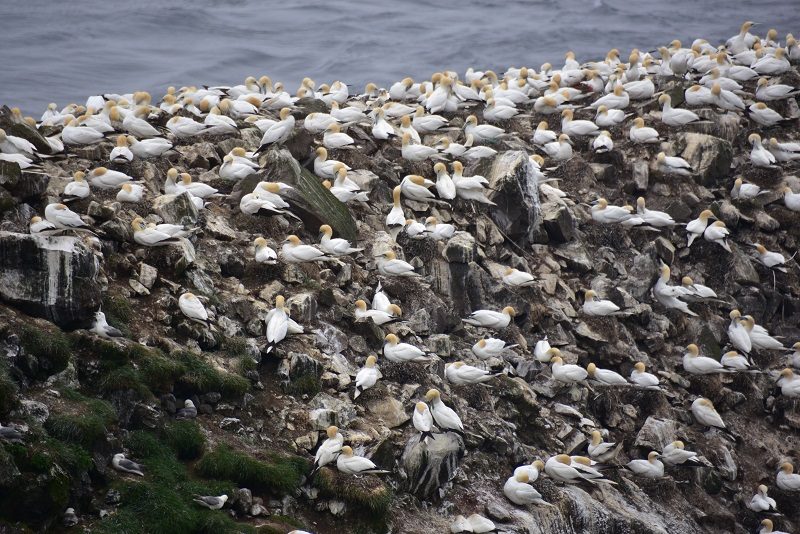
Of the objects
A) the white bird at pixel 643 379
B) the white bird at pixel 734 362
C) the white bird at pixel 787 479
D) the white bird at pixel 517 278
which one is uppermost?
the white bird at pixel 517 278

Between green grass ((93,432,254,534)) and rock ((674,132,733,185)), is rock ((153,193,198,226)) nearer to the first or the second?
green grass ((93,432,254,534))

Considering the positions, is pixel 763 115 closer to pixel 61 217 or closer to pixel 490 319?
pixel 490 319

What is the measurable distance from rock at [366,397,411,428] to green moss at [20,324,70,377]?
4293 mm

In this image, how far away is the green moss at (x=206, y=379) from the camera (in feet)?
40.9

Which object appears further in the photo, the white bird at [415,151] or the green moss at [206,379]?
the white bird at [415,151]

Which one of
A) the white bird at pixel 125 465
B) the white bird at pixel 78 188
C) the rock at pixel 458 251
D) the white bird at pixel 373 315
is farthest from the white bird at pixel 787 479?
the white bird at pixel 78 188

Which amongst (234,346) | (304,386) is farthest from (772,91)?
(234,346)

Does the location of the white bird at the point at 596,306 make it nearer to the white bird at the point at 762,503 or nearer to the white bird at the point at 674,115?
the white bird at the point at 762,503

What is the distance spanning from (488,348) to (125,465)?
6722 millimetres

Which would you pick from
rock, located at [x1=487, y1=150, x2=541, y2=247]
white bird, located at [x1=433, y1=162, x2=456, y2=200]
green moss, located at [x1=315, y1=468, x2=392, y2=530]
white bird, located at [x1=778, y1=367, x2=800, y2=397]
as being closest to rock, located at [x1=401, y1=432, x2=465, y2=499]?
green moss, located at [x1=315, y1=468, x2=392, y2=530]

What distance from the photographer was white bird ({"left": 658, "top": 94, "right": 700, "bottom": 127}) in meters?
22.7

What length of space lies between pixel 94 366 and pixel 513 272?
840cm

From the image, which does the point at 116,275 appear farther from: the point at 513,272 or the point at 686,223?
the point at 686,223

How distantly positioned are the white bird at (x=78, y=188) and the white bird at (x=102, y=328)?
2.73 metres
